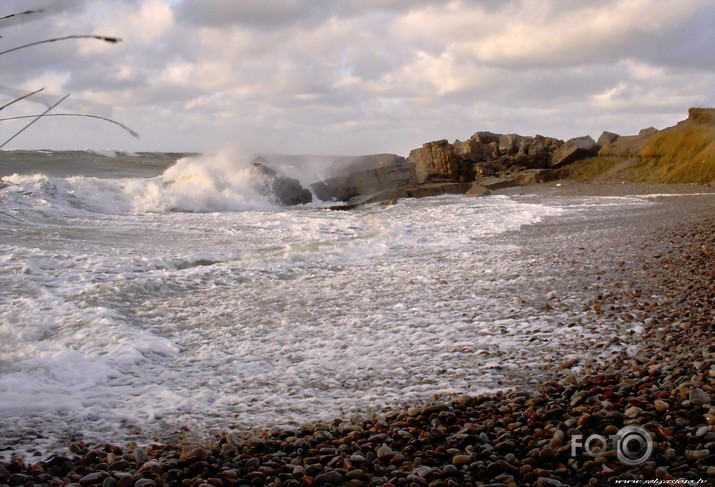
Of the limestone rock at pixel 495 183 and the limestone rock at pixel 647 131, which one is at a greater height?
the limestone rock at pixel 647 131

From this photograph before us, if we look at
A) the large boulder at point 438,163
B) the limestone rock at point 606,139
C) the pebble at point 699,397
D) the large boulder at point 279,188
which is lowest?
the pebble at point 699,397

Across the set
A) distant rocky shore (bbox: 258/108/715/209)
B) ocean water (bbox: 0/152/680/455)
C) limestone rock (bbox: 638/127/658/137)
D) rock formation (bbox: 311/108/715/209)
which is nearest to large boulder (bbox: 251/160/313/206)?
distant rocky shore (bbox: 258/108/715/209)

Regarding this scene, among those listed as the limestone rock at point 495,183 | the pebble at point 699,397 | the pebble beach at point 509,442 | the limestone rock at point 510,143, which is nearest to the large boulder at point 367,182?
the limestone rock at point 495,183

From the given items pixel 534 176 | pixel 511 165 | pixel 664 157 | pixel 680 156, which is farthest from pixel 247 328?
pixel 511 165

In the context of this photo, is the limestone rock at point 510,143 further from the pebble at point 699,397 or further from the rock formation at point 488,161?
the pebble at point 699,397

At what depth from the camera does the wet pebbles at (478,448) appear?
2600 mm

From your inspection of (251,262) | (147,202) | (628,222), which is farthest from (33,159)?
(628,222)

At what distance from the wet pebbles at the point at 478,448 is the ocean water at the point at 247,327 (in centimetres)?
30

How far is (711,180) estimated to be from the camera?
19.0 metres

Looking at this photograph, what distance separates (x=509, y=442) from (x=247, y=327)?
3110 mm

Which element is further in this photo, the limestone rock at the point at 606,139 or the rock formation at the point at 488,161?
the limestone rock at the point at 606,139

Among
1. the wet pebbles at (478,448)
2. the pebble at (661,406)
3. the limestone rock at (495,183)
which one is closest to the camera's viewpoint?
the wet pebbles at (478,448)

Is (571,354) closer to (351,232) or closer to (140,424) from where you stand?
(140,424)

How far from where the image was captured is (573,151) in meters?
25.1
